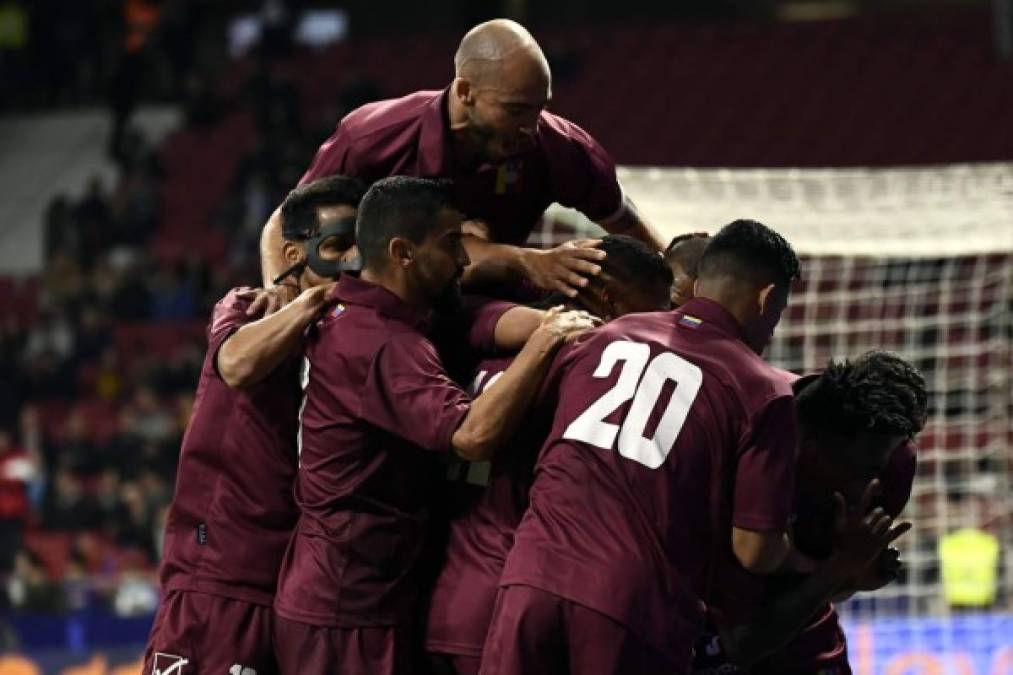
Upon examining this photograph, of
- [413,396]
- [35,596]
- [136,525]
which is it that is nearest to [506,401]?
[413,396]

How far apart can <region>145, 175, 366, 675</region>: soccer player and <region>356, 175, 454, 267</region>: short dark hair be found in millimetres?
240

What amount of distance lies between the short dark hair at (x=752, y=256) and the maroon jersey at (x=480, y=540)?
601mm

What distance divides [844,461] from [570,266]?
86 cm

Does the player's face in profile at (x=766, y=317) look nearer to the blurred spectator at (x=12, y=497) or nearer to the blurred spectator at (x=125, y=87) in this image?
the blurred spectator at (x=12, y=497)

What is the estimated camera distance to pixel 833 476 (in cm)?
435

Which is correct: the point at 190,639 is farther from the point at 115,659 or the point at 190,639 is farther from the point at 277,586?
the point at 115,659

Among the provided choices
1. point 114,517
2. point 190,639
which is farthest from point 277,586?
point 114,517

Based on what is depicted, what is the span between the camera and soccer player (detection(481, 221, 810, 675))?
382cm

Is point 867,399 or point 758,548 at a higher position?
point 867,399

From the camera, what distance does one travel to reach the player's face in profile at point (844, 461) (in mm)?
4297

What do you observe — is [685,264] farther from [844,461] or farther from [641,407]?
[641,407]

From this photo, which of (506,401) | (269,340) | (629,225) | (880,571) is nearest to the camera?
(506,401)

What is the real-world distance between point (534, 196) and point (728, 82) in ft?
46.6

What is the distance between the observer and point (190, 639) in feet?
14.9
